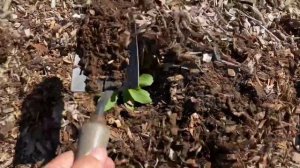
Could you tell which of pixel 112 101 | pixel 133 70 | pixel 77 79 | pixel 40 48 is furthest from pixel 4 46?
pixel 133 70

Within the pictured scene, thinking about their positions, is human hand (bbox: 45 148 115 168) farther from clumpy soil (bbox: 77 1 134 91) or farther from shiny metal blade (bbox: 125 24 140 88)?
clumpy soil (bbox: 77 1 134 91)

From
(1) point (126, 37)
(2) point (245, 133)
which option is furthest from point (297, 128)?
(1) point (126, 37)

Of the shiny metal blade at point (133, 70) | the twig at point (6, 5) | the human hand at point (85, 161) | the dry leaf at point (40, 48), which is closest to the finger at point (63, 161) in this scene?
the human hand at point (85, 161)

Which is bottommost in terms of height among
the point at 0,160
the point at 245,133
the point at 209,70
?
the point at 0,160

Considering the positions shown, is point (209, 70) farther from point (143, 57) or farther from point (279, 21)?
point (279, 21)

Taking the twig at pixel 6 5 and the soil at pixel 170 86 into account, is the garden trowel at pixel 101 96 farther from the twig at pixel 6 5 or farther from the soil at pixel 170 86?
the twig at pixel 6 5

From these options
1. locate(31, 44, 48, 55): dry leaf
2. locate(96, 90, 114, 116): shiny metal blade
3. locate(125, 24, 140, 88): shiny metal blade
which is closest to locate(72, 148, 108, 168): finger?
locate(96, 90, 114, 116): shiny metal blade
